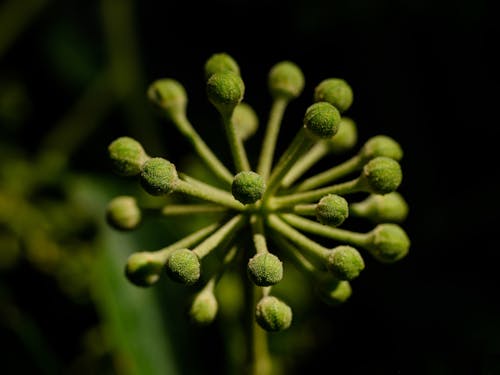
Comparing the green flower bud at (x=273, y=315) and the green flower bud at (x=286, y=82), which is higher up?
the green flower bud at (x=286, y=82)

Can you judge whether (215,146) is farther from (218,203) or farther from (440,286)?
(218,203)

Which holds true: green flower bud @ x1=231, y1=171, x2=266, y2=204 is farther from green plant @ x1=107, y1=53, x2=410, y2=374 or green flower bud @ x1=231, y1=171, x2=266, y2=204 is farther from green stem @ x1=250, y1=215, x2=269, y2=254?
green stem @ x1=250, y1=215, x2=269, y2=254

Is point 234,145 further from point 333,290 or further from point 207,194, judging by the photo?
point 333,290

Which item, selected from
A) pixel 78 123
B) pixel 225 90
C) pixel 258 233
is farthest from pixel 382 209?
pixel 78 123

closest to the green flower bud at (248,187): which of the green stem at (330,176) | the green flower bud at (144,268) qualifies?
the green stem at (330,176)

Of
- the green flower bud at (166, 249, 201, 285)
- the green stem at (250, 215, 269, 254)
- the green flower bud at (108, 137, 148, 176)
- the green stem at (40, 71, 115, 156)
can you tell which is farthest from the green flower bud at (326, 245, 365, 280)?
the green stem at (40, 71, 115, 156)

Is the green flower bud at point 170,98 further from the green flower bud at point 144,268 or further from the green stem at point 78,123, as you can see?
the green stem at point 78,123
